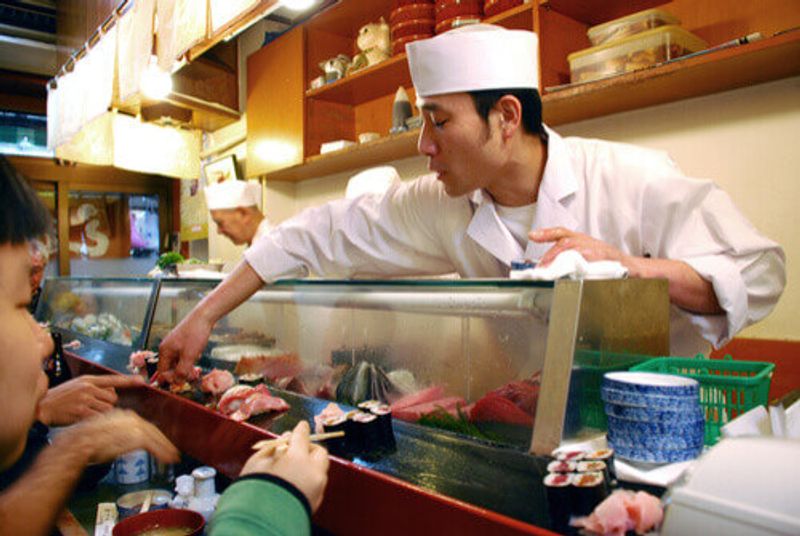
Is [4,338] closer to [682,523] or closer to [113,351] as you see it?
[682,523]

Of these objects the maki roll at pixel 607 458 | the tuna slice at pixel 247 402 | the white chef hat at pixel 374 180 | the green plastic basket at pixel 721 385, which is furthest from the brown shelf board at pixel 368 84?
the maki roll at pixel 607 458

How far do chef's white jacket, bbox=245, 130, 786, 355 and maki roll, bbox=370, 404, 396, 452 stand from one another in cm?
88

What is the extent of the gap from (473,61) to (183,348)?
4.30 feet

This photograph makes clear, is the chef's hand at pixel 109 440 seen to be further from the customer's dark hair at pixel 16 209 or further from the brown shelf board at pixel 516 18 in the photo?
the brown shelf board at pixel 516 18

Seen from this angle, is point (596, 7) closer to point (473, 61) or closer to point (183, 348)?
point (473, 61)

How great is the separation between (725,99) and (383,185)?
→ 6.40 feet

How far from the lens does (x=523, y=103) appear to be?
1796 millimetres

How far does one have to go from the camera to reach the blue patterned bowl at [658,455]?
87cm

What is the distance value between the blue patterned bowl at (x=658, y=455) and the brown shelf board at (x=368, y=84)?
294cm

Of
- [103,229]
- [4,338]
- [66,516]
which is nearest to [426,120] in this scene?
[4,338]

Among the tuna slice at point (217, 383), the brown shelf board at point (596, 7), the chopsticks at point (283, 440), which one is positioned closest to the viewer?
the chopsticks at point (283, 440)

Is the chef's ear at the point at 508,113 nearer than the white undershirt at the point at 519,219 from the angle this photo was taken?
Yes

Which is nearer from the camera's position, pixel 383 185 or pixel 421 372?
pixel 421 372

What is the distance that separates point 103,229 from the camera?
729 cm
